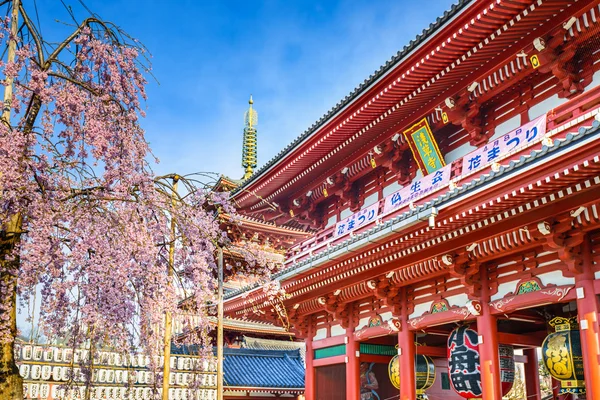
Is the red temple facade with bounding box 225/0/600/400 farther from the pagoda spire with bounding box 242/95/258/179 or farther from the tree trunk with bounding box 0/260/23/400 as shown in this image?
the pagoda spire with bounding box 242/95/258/179

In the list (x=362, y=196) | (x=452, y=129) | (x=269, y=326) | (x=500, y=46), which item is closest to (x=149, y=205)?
(x=500, y=46)

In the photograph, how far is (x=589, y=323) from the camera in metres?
8.18

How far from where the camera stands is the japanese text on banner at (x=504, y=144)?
931 centimetres

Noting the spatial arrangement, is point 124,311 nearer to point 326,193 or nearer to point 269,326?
point 326,193

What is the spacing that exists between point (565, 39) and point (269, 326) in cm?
1958

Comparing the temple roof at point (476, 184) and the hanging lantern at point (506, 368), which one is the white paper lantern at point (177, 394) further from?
the hanging lantern at point (506, 368)

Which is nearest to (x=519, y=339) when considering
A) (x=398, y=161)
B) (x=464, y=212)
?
(x=464, y=212)

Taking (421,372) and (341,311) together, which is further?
(341,311)

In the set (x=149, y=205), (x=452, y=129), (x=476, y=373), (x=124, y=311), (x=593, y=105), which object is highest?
(x=452, y=129)

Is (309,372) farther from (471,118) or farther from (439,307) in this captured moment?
(471,118)

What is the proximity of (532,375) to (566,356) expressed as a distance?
19.0 ft

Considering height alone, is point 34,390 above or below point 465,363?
below

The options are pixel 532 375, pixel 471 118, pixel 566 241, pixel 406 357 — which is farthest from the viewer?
pixel 532 375

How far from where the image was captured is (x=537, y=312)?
11773 mm
